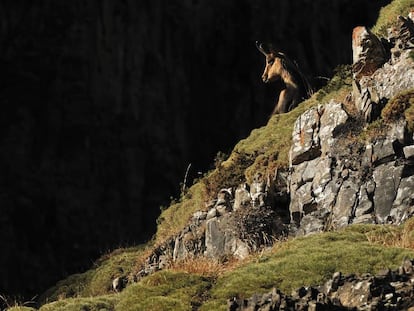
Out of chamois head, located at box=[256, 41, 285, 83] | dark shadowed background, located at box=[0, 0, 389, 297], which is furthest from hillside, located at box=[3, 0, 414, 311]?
dark shadowed background, located at box=[0, 0, 389, 297]

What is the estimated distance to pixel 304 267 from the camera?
18234mm

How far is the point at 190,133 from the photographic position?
185ft

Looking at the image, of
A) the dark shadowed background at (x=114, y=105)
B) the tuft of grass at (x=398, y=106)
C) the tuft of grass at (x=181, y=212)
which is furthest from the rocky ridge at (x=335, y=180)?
the dark shadowed background at (x=114, y=105)

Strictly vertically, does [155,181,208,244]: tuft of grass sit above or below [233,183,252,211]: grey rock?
below

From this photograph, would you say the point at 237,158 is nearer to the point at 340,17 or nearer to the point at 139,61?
the point at 139,61

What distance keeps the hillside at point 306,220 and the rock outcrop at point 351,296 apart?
2 cm

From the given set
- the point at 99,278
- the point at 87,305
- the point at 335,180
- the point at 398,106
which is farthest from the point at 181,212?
the point at 87,305

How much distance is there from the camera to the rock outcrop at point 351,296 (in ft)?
49.5

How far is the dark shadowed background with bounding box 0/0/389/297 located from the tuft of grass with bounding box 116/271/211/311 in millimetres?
27334

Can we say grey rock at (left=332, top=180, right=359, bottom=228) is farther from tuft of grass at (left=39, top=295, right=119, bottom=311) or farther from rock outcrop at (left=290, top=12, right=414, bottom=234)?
tuft of grass at (left=39, top=295, right=119, bottom=311)

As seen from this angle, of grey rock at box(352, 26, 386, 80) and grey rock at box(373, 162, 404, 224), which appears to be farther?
grey rock at box(352, 26, 386, 80)

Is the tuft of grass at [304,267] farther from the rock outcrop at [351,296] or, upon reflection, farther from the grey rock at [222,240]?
the grey rock at [222,240]

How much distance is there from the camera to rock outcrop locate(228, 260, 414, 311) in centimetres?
1510

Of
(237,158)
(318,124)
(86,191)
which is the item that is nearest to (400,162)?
(318,124)
